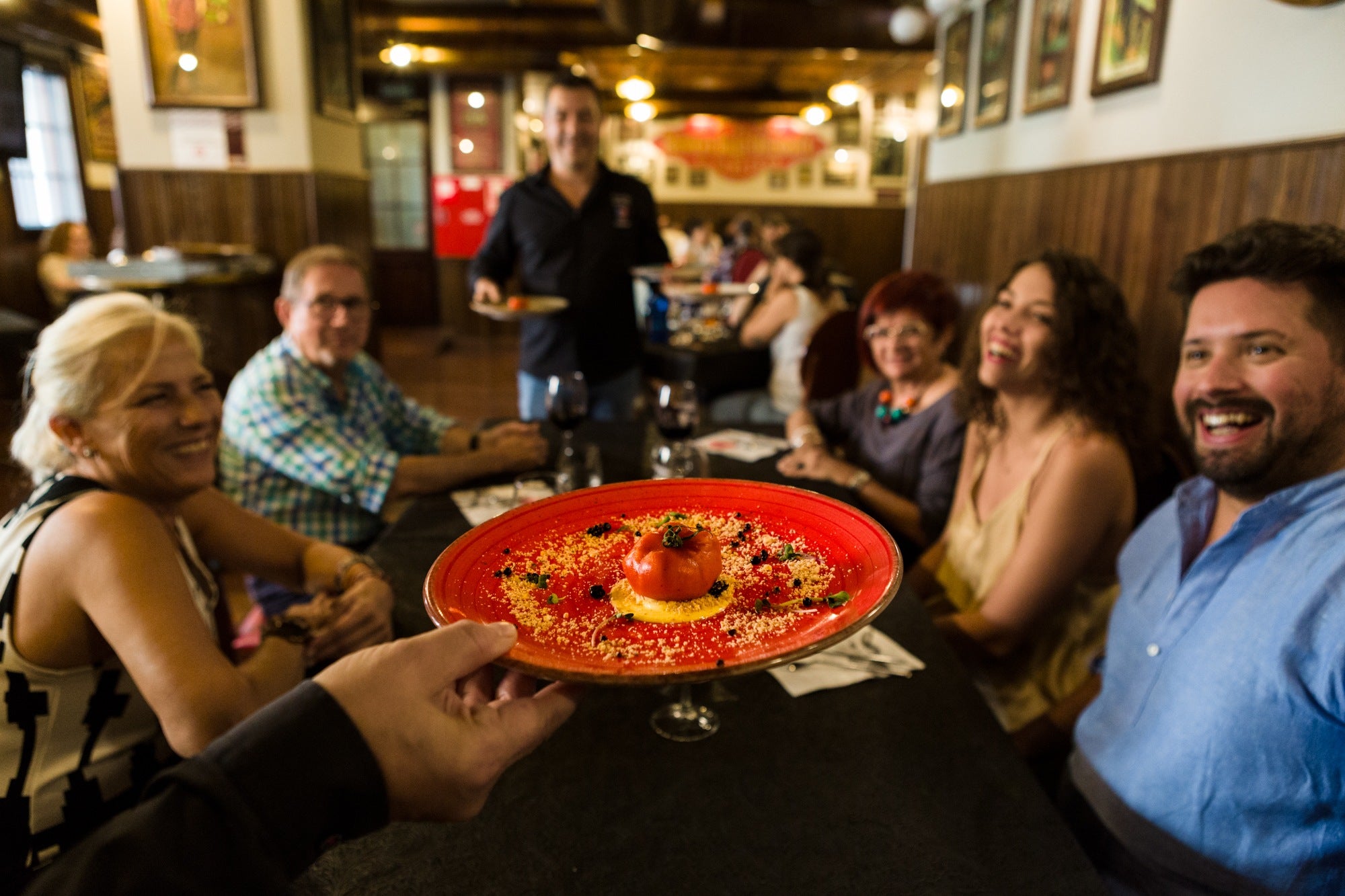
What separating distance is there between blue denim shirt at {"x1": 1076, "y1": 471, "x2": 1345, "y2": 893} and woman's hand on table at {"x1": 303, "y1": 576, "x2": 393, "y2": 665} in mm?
1190

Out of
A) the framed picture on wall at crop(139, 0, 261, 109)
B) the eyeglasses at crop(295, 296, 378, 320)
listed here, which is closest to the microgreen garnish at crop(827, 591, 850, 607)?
the eyeglasses at crop(295, 296, 378, 320)

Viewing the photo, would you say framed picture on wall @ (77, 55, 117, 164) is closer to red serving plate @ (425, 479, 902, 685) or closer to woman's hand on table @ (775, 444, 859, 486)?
woman's hand on table @ (775, 444, 859, 486)

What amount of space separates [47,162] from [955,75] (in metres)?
9.20

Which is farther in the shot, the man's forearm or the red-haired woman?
the red-haired woman

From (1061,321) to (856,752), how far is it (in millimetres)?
1256

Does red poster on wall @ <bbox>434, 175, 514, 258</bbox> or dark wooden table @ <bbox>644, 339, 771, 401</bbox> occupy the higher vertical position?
red poster on wall @ <bbox>434, 175, 514, 258</bbox>

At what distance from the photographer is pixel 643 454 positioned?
90.9 inches

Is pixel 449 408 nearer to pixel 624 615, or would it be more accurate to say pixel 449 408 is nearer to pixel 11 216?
pixel 11 216

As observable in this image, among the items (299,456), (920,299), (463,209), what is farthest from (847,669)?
(463,209)

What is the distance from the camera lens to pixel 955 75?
5773 millimetres

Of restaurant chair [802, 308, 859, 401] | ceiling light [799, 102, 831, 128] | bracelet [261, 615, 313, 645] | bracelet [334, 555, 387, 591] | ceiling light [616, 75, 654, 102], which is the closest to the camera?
bracelet [261, 615, 313, 645]

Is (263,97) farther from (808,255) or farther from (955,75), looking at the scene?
(955,75)

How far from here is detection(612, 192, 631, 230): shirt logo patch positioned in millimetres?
3381

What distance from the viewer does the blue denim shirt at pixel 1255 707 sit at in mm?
1009
